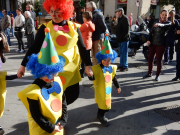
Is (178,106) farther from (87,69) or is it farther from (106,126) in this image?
(87,69)

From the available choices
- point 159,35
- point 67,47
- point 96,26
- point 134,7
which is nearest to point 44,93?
point 67,47

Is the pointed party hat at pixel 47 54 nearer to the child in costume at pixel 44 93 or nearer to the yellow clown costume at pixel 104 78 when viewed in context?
the child in costume at pixel 44 93

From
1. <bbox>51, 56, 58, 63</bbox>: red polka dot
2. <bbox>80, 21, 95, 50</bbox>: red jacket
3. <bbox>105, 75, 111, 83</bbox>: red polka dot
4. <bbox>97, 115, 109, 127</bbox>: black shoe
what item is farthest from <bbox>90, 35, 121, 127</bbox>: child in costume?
<bbox>80, 21, 95, 50</bbox>: red jacket

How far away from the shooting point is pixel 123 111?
3727 millimetres

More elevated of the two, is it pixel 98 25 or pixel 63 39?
pixel 98 25

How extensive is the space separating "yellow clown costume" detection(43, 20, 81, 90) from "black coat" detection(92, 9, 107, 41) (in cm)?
320

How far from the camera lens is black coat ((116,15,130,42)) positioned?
20.3 ft

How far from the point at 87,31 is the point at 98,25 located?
619 mm

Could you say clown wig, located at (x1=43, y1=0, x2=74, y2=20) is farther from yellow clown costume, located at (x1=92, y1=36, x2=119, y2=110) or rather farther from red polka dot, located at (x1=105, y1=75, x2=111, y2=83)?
red polka dot, located at (x1=105, y1=75, x2=111, y2=83)

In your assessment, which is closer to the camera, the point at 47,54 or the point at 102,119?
the point at 47,54

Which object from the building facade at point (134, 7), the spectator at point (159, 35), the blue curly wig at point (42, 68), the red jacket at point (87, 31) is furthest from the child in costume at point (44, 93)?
the building facade at point (134, 7)

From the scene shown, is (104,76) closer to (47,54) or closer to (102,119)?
(102,119)

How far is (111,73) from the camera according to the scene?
123 inches

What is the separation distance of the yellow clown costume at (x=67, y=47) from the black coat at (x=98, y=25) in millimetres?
3201
